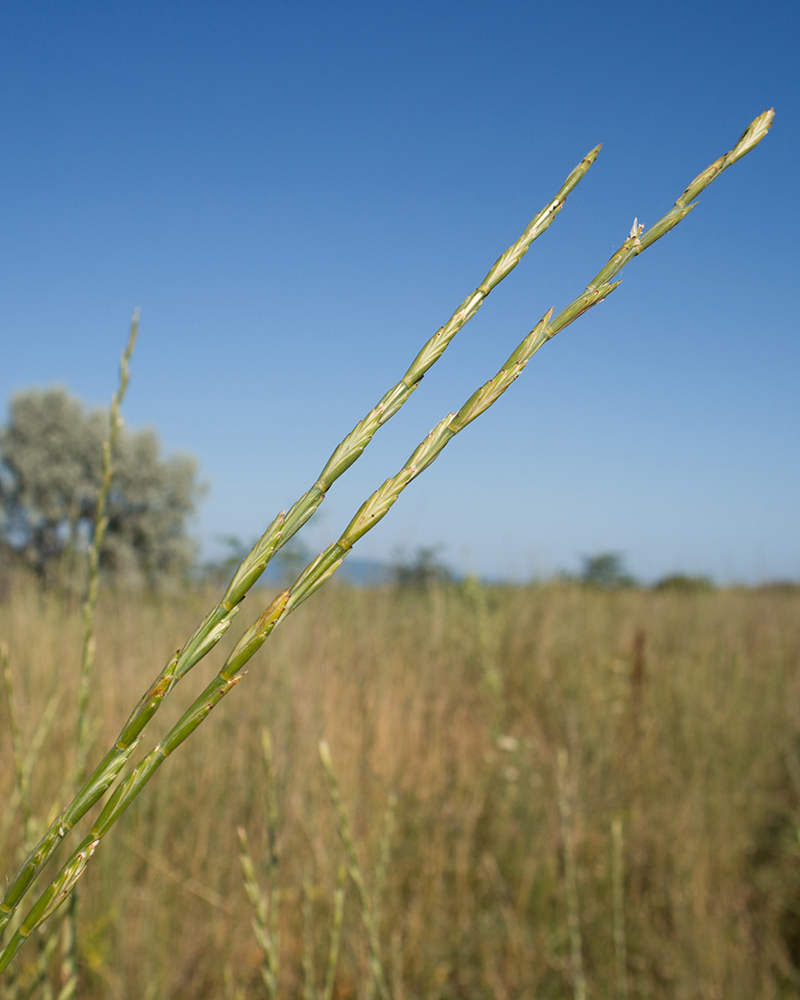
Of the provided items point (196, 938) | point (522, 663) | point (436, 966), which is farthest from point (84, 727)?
point (522, 663)

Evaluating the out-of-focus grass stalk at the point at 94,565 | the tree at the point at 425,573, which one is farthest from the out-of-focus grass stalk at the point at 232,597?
the tree at the point at 425,573

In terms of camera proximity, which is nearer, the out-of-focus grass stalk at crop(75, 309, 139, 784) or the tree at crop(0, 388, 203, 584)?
the out-of-focus grass stalk at crop(75, 309, 139, 784)

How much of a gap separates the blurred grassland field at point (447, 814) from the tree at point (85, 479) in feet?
34.3

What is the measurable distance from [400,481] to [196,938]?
2050 millimetres

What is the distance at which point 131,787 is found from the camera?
0.26 m

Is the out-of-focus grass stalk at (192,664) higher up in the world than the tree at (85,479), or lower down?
lower down

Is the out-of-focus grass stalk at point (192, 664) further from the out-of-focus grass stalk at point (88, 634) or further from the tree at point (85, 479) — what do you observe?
the tree at point (85, 479)

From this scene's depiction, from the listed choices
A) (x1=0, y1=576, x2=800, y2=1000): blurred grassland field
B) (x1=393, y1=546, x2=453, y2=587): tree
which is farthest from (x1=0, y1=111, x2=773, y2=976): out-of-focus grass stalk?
(x1=393, y1=546, x2=453, y2=587): tree

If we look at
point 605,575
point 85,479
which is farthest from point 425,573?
point 85,479

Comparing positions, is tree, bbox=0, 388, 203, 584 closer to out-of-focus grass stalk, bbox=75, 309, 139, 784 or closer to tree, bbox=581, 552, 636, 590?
tree, bbox=581, 552, 636, 590

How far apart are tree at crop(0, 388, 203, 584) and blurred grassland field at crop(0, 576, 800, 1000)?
10450mm

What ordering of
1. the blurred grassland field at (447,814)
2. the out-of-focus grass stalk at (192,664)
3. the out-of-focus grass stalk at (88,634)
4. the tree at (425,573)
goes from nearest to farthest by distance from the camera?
the out-of-focus grass stalk at (192,664) < the out-of-focus grass stalk at (88,634) < the blurred grassland field at (447,814) < the tree at (425,573)

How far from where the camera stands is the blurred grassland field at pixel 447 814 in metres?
1.91

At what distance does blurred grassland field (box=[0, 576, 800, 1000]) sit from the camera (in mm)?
1909
